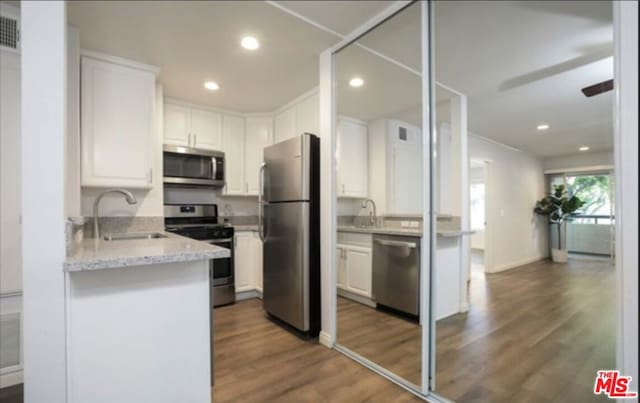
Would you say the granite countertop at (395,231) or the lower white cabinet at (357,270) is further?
the lower white cabinet at (357,270)

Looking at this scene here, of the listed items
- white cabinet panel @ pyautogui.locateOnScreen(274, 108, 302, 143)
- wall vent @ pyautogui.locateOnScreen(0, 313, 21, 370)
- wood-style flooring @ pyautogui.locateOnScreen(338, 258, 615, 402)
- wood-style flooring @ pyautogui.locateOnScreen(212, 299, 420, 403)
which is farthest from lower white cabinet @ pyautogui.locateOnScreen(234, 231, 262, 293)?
wall vent @ pyautogui.locateOnScreen(0, 313, 21, 370)

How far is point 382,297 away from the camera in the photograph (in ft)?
8.56

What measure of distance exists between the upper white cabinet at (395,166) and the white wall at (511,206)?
0.41m

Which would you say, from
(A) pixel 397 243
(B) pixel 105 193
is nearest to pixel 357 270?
(A) pixel 397 243

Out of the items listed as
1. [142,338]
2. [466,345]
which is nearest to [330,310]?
[466,345]

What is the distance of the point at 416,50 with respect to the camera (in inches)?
83.5

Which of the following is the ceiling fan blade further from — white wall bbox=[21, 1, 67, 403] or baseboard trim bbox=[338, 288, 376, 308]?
white wall bbox=[21, 1, 67, 403]

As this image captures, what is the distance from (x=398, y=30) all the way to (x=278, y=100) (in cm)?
174

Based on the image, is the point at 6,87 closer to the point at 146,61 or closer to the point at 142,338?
the point at 146,61

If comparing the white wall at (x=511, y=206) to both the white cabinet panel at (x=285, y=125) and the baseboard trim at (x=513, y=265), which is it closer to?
the baseboard trim at (x=513, y=265)

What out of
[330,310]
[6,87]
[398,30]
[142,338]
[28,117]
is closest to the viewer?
[28,117]

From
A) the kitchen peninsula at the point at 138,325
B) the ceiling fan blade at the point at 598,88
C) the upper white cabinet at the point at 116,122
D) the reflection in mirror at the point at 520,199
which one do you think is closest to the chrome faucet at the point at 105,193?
the upper white cabinet at the point at 116,122

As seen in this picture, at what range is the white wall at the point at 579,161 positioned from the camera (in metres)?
→ 1.18

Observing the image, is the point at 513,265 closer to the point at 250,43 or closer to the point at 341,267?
the point at 341,267
